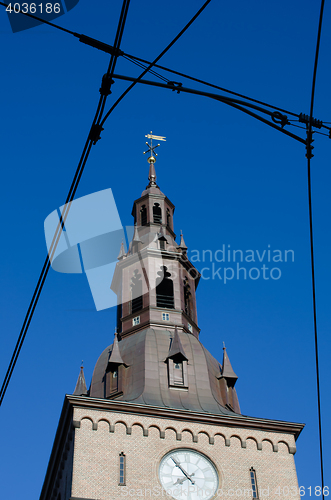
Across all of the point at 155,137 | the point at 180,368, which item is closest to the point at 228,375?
the point at 180,368

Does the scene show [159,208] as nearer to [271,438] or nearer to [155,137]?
[155,137]

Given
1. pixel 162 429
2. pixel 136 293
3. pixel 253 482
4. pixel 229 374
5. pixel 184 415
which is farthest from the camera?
pixel 136 293

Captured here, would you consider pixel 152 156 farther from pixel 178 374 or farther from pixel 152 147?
pixel 178 374

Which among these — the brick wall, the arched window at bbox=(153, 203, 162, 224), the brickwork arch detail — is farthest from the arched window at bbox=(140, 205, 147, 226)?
the brickwork arch detail

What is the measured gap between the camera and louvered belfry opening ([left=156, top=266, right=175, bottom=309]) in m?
43.3

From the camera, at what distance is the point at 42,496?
39.6m

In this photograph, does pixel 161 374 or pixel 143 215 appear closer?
pixel 161 374

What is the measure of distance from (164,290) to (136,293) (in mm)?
1606

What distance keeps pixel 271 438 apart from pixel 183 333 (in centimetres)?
781

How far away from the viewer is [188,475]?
111ft

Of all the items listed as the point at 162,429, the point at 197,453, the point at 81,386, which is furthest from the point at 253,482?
the point at 81,386

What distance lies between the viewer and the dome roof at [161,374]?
37.3 metres

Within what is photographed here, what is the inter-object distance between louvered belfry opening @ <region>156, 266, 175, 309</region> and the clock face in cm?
1028

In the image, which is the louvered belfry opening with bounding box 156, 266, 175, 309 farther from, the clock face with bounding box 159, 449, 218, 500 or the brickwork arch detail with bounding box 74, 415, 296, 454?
the clock face with bounding box 159, 449, 218, 500
